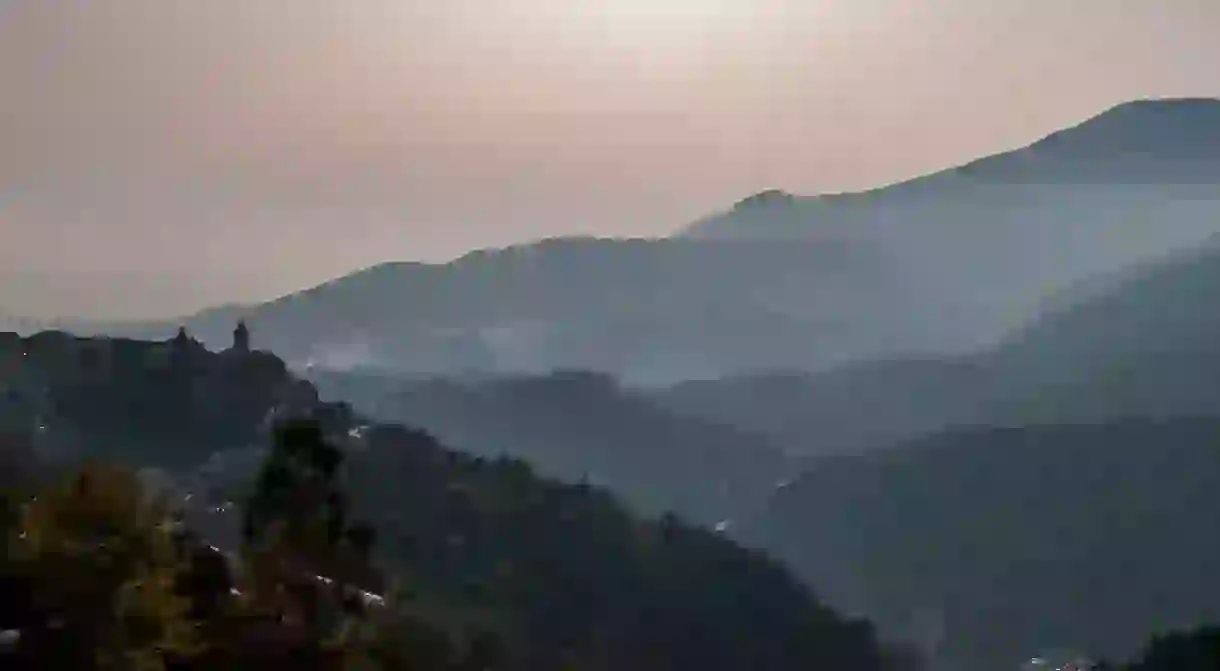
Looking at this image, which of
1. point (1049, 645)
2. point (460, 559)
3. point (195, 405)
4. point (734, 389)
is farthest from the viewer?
point (734, 389)

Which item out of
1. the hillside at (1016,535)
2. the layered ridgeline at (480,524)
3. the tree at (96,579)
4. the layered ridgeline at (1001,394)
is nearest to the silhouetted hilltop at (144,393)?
the layered ridgeline at (480,524)

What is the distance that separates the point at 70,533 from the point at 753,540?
96.4m

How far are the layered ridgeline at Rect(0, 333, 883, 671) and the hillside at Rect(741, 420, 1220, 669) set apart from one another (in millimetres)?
28987

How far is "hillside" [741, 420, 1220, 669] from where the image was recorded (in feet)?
322

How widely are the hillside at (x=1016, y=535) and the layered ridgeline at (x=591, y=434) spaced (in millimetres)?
9153

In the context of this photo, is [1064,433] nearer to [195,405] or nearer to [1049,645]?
[1049,645]

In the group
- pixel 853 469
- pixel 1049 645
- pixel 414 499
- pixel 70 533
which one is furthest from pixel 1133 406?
pixel 70 533

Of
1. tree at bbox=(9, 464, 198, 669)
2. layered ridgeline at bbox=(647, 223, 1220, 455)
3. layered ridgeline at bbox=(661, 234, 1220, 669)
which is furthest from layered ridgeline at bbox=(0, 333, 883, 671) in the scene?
layered ridgeline at bbox=(647, 223, 1220, 455)

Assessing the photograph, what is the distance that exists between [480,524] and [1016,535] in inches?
2613

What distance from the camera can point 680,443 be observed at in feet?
486

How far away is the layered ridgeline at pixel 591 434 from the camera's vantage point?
5143 inches

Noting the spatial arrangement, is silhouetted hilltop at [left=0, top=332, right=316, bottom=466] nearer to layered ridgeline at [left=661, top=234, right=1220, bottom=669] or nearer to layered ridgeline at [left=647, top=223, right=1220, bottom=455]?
layered ridgeline at [left=661, top=234, right=1220, bottom=669]

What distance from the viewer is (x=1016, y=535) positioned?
115812mm

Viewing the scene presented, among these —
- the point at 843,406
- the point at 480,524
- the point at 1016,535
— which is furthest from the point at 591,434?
the point at 480,524
